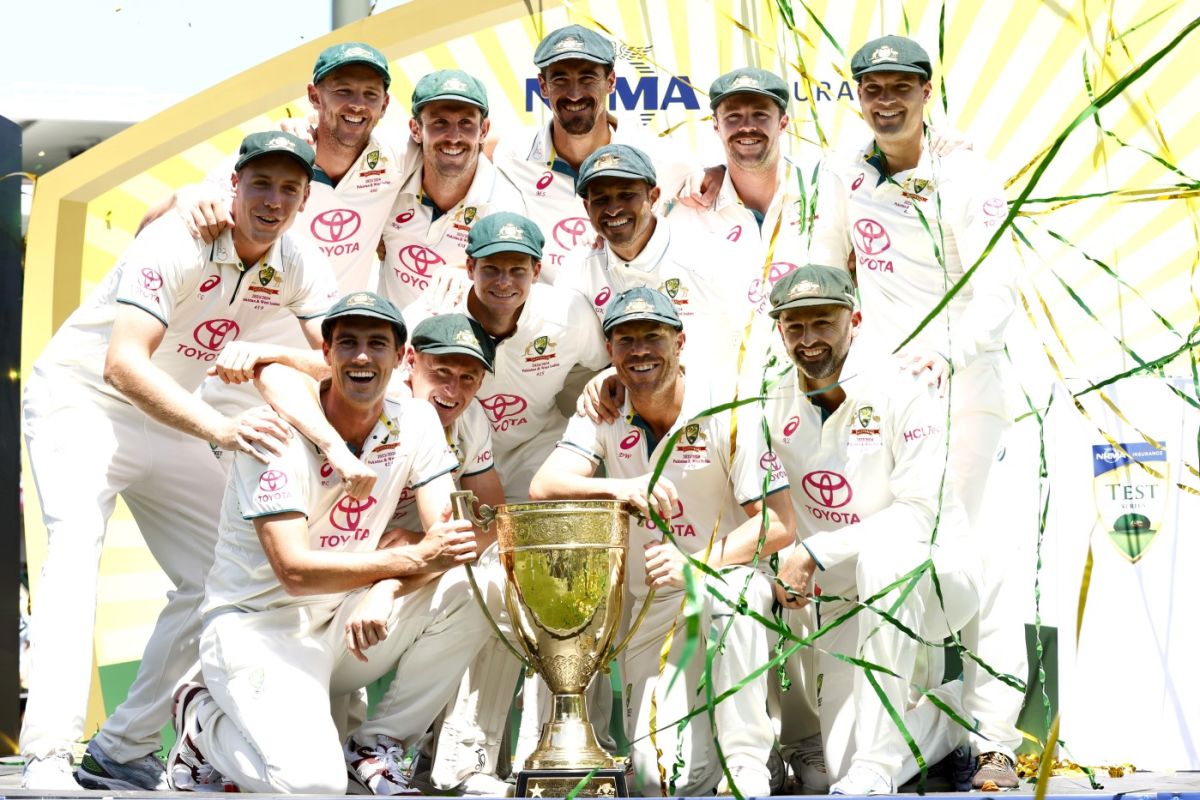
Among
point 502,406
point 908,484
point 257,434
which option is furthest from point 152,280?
point 908,484

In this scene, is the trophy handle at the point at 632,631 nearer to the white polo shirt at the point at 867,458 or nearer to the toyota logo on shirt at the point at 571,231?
the white polo shirt at the point at 867,458

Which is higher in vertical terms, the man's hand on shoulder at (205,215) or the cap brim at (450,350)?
the man's hand on shoulder at (205,215)

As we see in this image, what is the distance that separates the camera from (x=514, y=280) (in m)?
4.92

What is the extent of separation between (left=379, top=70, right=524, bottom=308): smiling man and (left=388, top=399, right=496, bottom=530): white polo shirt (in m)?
0.57

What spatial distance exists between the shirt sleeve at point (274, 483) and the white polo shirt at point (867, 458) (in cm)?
150

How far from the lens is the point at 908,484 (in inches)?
178

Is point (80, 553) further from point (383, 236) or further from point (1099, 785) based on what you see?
point (1099, 785)

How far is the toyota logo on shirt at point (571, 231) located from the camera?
553 centimetres

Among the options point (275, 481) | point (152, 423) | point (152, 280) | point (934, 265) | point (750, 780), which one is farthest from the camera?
point (934, 265)

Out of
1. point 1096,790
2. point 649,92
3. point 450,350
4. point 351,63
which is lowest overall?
point 1096,790

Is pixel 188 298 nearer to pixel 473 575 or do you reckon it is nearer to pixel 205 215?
pixel 205 215

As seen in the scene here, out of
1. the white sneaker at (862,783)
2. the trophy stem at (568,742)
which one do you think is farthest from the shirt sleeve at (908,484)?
the trophy stem at (568,742)

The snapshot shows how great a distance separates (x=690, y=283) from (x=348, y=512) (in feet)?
4.81

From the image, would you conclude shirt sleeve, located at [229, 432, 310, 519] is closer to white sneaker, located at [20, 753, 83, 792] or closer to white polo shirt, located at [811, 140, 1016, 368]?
white sneaker, located at [20, 753, 83, 792]
